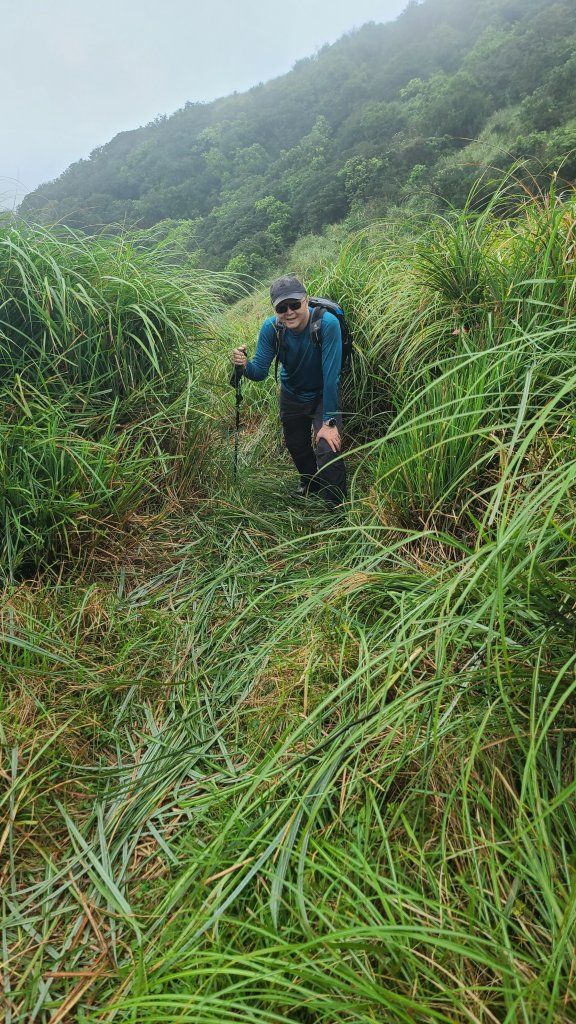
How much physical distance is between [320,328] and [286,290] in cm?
27

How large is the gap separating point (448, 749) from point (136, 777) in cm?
98

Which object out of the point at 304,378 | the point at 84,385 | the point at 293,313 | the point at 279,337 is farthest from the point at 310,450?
the point at 84,385

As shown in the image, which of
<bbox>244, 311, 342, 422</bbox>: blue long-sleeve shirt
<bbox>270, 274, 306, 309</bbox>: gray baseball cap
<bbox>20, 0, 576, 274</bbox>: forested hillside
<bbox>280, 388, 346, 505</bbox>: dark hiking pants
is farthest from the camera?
<bbox>20, 0, 576, 274</bbox>: forested hillside

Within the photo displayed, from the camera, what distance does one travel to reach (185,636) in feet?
7.21

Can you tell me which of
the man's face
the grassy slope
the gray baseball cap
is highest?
the gray baseball cap

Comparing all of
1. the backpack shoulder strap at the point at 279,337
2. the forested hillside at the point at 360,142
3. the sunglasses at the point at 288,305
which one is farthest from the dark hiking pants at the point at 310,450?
the forested hillside at the point at 360,142

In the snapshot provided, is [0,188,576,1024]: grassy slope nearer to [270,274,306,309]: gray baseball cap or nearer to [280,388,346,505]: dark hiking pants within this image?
[280,388,346,505]: dark hiking pants

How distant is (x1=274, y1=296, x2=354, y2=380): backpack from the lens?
2.99 metres

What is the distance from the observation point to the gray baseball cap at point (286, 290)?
289 centimetres

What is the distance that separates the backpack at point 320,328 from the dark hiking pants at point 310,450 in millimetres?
275

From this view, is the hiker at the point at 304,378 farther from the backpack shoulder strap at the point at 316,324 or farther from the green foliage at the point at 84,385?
the green foliage at the point at 84,385

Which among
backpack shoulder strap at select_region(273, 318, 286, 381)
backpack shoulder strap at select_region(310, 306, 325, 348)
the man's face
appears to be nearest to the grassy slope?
backpack shoulder strap at select_region(310, 306, 325, 348)

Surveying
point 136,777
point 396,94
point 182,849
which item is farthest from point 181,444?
point 396,94

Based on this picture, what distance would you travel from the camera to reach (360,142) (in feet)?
76.1
